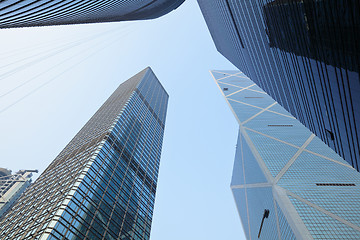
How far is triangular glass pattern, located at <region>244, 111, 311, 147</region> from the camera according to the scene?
84375mm

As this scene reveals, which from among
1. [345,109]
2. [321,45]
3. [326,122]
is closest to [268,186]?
[326,122]

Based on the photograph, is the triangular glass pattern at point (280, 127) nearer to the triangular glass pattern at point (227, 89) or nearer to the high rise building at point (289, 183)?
the high rise building at point (289, 183)

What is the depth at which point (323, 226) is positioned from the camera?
47.4 m

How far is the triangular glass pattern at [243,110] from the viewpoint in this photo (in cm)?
10376

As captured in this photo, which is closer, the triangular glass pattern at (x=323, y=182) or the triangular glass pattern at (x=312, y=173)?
the triangular glass pattern at (x=323, y=182)

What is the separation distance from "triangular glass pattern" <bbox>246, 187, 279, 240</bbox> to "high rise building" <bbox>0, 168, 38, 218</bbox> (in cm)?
8943

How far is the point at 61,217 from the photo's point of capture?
3011 centimetres

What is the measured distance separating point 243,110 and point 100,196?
3339 inches

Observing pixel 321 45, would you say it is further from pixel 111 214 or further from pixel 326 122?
pixel 111 214

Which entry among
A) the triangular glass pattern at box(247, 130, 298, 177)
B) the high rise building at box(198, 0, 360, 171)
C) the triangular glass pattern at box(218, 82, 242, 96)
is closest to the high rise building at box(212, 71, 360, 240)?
the triangular glass pattern at box(247, 130, 298, 177)

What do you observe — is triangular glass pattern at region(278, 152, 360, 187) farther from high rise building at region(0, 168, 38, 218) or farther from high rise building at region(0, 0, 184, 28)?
high rise building at region(0, 168, 38, 218)

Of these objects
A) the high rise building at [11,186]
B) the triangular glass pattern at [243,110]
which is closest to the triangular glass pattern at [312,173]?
the triangular glass pattern at [243,110]

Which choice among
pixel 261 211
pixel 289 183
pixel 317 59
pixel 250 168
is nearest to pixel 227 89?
pixel 250 168

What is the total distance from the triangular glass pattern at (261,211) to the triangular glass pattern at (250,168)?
2.91 meters
